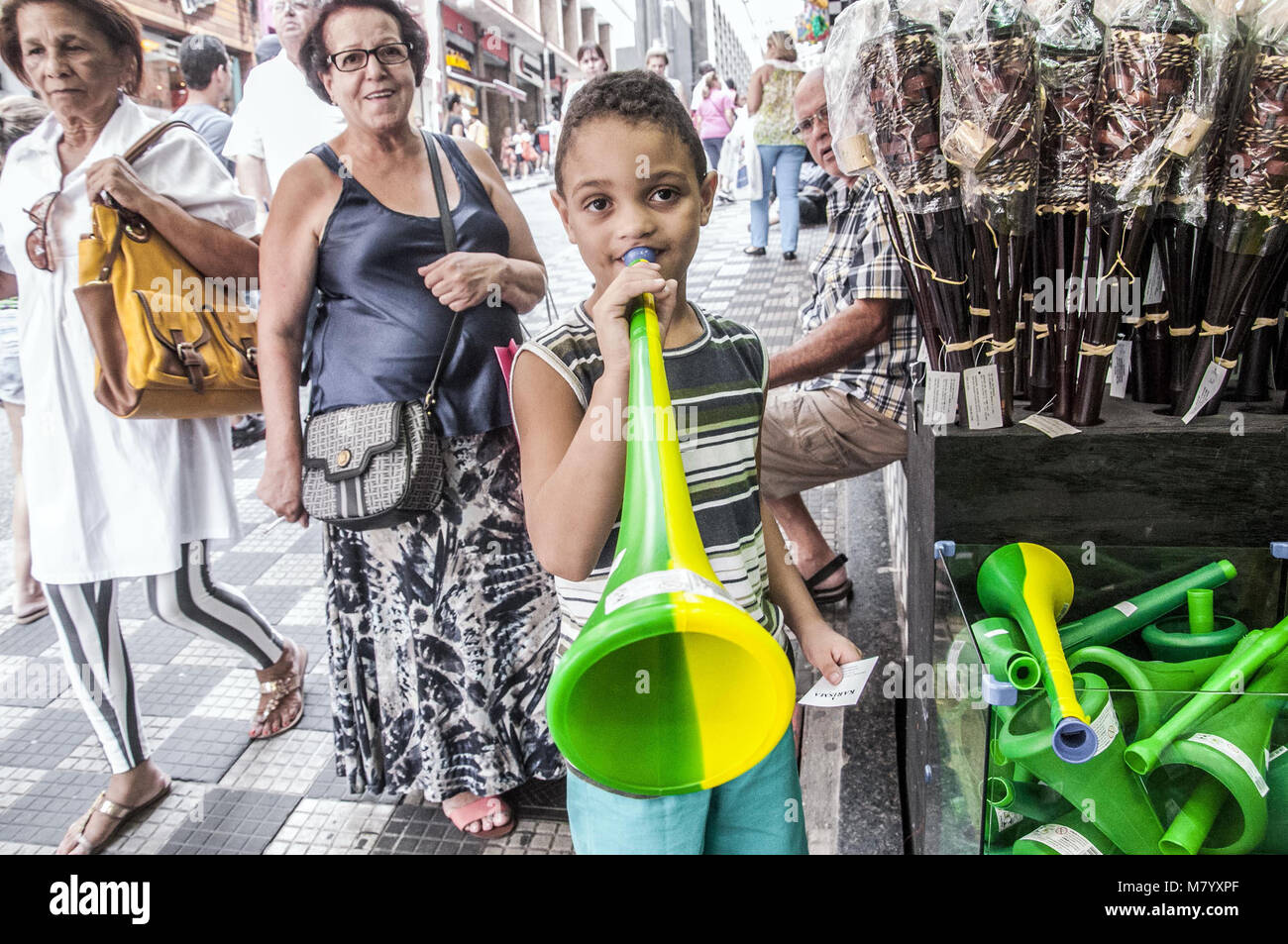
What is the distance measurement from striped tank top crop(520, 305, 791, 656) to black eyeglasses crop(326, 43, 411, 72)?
2.72 feet

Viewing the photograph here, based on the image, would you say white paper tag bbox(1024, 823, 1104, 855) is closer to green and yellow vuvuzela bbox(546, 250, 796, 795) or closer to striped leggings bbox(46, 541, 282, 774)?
green and yellow vuvuzela bbox(546, 250, 796, 795)

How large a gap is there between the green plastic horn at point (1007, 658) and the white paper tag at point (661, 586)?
649 millimetres

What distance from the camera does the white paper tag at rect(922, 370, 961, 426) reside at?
65.6 inches

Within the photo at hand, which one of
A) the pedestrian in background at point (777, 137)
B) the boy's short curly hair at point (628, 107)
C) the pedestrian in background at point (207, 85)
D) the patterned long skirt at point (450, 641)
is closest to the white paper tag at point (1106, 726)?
the boy's short curly hair at point (628, 107)

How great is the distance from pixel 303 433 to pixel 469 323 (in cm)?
42

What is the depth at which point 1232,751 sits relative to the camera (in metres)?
1.34

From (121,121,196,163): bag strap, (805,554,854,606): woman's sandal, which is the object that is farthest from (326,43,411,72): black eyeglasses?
(805,554,854,606): woman's sandal

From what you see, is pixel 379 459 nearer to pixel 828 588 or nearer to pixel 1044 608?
pixel 1044 608

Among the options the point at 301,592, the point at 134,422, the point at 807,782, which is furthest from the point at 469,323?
the point at 301,592

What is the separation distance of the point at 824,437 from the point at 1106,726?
1374mm

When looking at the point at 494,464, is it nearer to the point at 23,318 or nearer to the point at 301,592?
the point at 23,318

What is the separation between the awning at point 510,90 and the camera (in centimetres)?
319

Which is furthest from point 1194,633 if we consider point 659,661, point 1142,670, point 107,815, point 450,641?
point 107,815

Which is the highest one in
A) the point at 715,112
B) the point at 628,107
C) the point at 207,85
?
the point at 715,112
